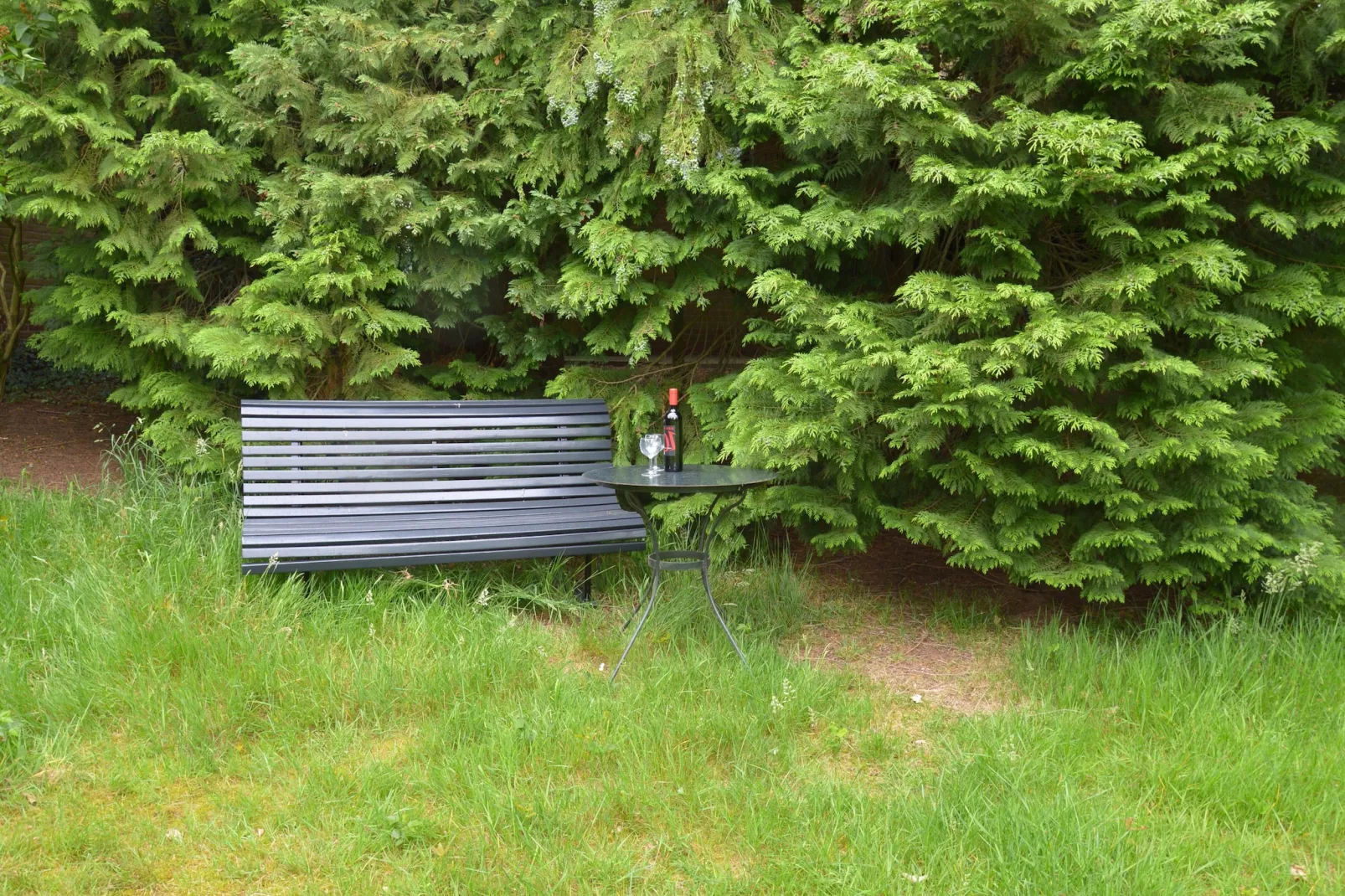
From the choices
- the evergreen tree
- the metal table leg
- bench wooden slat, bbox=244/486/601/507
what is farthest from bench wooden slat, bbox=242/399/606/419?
the evergreen tree

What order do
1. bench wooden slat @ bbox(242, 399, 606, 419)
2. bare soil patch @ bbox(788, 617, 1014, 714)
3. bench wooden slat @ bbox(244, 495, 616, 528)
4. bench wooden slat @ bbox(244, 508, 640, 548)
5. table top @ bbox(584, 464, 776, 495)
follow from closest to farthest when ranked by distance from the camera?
1. table top @ bbox(584, 464, 776, 495)
2. bare soil patch @ bbox(788, 617, 1014, 714)
3. bench wooden slat @ bbox(244, 508, 640, 548)
4. bench wooden slat @ bbox(244, 495, 616, 528)
5. bench wooden slat @ bbox(242, 399, 606, 419)

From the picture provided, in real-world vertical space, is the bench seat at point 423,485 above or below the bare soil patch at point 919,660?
above

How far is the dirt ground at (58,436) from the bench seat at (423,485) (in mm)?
1657

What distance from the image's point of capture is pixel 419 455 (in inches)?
172

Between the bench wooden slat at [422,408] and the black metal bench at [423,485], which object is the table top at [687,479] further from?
the bench wooden slat at [422,408]

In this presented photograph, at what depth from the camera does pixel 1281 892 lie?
2281 mm

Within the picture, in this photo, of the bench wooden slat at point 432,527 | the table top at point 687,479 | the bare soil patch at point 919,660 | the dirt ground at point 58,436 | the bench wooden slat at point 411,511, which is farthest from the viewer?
the dirt ground at point 58,436

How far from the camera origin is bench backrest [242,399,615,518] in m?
4.13

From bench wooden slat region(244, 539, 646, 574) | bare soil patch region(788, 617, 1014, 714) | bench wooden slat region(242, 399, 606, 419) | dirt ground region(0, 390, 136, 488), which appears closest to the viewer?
bare soil patch region(788, 617, 1014, 714)

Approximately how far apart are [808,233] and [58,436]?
5159mm

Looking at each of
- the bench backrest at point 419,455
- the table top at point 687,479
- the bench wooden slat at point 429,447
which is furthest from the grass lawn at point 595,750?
the table top at point 687,479

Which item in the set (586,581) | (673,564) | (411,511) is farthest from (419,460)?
(673,564)

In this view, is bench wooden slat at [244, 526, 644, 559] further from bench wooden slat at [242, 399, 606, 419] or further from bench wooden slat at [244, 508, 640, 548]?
bench wooden slat at [242, 399, 606, 419]

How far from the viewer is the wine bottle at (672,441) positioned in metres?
3.71
